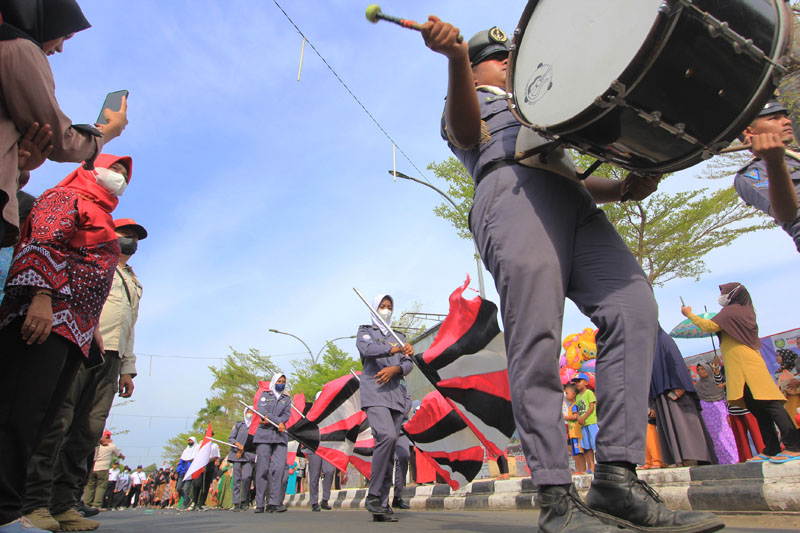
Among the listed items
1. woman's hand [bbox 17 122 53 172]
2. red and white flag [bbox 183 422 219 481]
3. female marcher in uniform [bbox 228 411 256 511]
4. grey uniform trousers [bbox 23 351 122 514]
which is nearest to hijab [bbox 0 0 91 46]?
woman's hand [bbox 17 122 53 172]

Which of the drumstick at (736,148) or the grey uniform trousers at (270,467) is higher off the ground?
the drumstick at (736,148)

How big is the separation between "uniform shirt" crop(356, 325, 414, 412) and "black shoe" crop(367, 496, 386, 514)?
1043 millimetres

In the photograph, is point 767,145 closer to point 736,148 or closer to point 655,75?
point 736,148

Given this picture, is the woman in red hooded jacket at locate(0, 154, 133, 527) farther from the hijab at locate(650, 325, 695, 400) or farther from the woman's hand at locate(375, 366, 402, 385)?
the hijab at locate(650, 325, 695, 400)

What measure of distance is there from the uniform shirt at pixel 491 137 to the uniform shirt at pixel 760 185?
66.4 inches

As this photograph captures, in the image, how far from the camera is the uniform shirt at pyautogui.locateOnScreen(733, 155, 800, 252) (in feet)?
10.5

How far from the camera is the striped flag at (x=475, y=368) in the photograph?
420 cm

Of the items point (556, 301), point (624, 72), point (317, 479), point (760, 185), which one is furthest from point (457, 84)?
point (317, 479)

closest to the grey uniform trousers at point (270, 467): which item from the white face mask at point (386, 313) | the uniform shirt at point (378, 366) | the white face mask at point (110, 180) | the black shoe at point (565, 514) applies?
the white face mask at point (386, 313)

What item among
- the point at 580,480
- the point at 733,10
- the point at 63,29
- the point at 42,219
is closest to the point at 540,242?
the point at 733,10

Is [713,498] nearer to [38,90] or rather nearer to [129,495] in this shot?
[38,90]

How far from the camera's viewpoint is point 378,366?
6457 millimetres

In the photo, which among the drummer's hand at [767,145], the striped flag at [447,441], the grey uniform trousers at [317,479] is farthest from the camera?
the grey uniform trousers at [317,479]

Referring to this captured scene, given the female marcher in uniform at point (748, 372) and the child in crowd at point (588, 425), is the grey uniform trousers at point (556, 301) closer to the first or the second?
the female marcher in uniform at point (748, 372)
